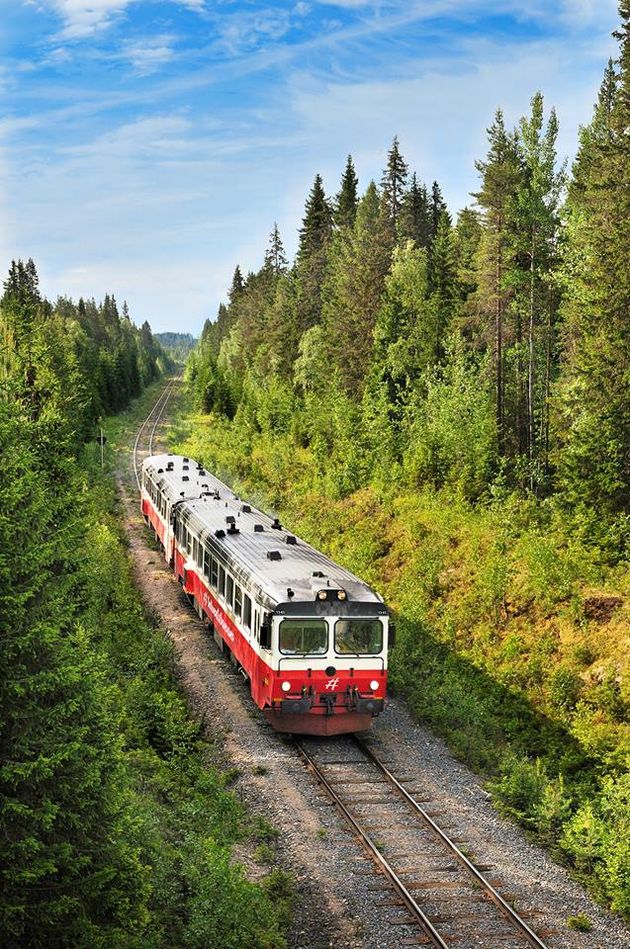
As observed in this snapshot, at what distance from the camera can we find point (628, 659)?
60.6ft

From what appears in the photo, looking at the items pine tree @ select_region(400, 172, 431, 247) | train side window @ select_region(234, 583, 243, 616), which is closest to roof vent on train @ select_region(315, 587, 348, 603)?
train side window @ select_region(234, 583, 243, 616)

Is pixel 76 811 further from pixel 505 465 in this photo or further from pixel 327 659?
pixel 505 465

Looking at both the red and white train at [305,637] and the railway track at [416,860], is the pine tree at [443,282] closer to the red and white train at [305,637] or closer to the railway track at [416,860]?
the red and white train at [305,637]

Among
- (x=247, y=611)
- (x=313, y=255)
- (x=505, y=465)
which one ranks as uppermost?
(x=313, y=255)

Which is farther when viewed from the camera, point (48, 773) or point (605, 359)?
point (605, 359)

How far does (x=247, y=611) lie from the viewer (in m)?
17.9

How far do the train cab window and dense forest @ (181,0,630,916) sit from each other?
15.4 ft

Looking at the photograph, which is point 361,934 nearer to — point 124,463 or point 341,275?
point 341,275

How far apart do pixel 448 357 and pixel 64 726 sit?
3116 cm

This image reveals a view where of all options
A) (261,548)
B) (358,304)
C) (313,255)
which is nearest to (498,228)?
(358,304)

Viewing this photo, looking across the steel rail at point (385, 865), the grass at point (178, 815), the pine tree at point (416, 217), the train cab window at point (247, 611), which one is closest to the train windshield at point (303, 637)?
the train cab window at point (247, 611)

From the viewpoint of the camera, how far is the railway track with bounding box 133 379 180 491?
194ft

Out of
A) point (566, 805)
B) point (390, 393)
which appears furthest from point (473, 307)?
point (566, 805)

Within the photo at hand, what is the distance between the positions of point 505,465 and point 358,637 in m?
13.7
